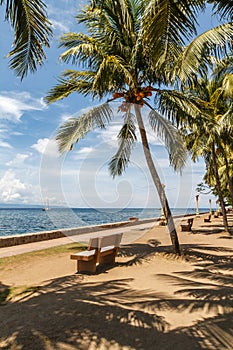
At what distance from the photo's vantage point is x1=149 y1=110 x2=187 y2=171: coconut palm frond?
31.2ft

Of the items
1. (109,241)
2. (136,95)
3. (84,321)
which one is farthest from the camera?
(136,95)

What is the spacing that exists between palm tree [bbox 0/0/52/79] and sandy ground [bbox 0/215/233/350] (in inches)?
168

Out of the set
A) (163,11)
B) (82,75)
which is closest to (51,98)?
(82,75)

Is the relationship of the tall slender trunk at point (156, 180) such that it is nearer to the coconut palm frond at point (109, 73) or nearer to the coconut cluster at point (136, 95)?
the coconut cluster at point (136, 95)

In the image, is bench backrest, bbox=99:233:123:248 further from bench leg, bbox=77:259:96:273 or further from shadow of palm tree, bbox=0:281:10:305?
Answer: shadow of palm tree, bbox=0:281:10:305

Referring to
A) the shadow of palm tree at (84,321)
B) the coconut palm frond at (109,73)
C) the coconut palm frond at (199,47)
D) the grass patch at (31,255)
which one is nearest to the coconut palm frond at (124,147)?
the coconut palm frond at (109,73)

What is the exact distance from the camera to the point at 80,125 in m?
9.26

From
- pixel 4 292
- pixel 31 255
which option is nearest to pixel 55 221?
pixel 31 255

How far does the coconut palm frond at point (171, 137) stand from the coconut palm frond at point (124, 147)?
4.82ft

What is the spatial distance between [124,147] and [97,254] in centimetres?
661

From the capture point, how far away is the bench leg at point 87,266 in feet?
21.5

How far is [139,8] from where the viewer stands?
9266 millimetres

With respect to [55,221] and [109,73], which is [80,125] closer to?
[109,73]

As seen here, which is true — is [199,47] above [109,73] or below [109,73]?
below
